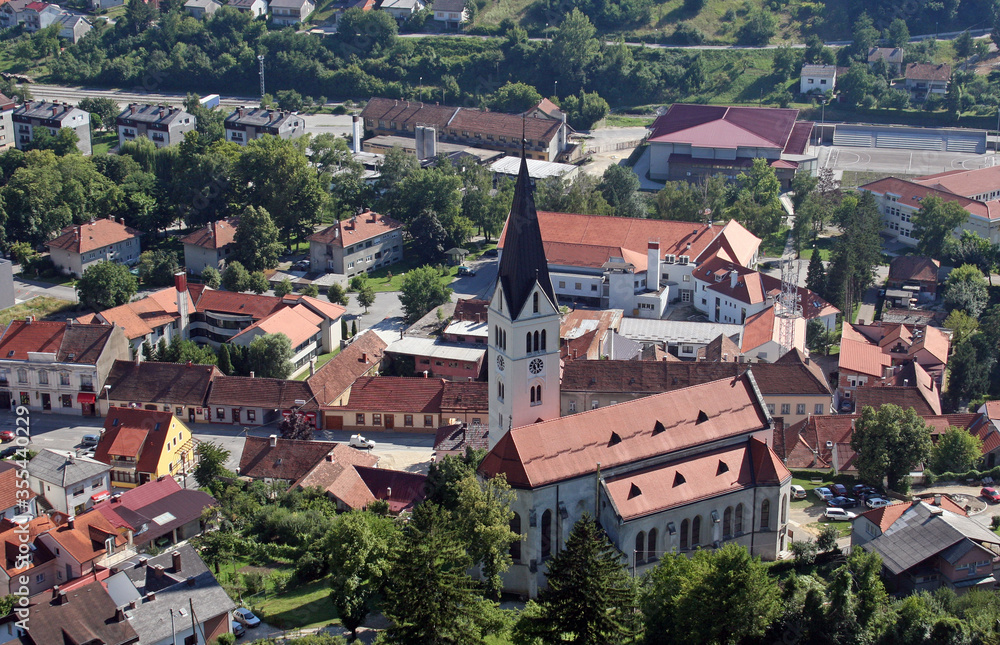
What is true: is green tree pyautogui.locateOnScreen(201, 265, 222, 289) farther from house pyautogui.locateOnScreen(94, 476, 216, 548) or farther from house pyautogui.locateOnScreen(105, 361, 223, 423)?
house pyautogui.locateOnScreen(94, 476, 216, 548)

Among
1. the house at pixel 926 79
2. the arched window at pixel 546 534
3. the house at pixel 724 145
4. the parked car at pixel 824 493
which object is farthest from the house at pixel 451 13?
the arched window at pixel 546 534

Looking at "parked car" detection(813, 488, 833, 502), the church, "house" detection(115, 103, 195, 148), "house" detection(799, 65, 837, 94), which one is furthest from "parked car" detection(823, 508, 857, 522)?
"house" detection(799, 65, 837, 94)

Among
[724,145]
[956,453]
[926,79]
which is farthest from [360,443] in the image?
[926,79]

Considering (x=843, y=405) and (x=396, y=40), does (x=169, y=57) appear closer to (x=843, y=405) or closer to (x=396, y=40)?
(x=396, y=40)

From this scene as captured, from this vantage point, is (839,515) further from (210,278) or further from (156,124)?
(156,124)

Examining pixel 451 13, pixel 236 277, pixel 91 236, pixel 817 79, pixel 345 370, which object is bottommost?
pixel 345 370

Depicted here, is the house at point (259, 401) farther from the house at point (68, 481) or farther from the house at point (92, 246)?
the house at point (92, 246)

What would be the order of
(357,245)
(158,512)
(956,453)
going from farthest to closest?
1. (357,245)
2. (956,453)
3. (158,512)
